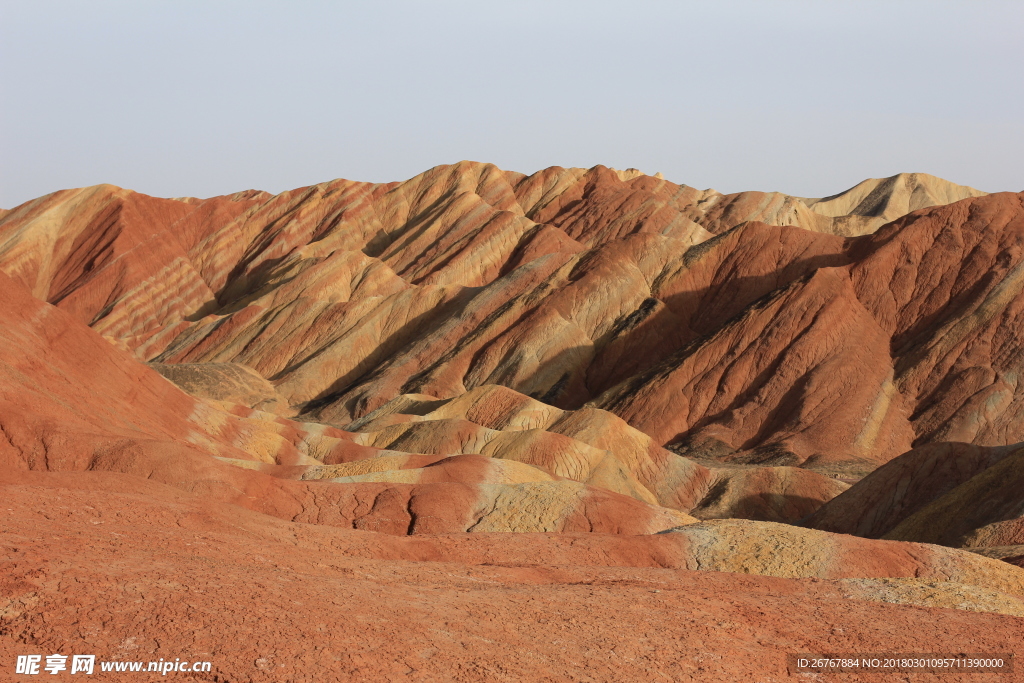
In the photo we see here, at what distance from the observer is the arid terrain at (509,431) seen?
1404 centimetres

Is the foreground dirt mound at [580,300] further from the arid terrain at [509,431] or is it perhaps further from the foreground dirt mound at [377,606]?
the foreground dirt mound at [377,606]

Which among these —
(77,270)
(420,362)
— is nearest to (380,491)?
(420,362)

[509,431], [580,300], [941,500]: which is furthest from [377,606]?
[580,300]

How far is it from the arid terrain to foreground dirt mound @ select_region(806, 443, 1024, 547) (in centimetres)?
14

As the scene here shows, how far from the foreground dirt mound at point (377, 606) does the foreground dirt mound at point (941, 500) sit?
41.2 feet

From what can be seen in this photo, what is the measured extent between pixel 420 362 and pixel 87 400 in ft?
136

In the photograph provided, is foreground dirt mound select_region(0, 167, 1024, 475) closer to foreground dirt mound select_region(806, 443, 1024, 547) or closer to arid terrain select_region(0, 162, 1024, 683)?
arid terrain select_region(0, 162, 1024, 683)

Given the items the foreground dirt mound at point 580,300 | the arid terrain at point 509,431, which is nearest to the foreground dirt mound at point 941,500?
the arid terrain at point 509,431

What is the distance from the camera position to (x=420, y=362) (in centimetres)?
7425

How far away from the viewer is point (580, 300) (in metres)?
75.7

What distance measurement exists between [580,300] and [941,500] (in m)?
42.9

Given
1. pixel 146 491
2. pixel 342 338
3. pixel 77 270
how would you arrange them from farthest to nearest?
pixel 77 270
pixel 342 338
pixel 146 491

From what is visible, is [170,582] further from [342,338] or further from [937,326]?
[342,338]

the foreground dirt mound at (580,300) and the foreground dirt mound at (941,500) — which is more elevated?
the foreground dirt mound at (580,300)
